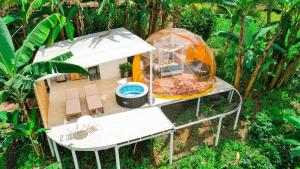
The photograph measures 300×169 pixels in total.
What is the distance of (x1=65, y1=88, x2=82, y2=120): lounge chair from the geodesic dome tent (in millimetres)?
2413

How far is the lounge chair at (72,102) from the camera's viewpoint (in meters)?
9.20

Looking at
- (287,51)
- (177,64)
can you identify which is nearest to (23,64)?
(177,64)

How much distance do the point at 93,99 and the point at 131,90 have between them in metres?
1.48

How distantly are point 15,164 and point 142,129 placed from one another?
14.5 ft

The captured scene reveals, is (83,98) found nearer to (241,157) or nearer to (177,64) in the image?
(177,64)

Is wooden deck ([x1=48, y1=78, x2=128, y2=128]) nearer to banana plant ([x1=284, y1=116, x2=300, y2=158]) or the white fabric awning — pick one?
the white fabric awning

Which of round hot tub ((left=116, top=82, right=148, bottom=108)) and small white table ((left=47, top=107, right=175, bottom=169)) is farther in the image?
round hot tub ((left=116, top=82, right=148, bottom=108))

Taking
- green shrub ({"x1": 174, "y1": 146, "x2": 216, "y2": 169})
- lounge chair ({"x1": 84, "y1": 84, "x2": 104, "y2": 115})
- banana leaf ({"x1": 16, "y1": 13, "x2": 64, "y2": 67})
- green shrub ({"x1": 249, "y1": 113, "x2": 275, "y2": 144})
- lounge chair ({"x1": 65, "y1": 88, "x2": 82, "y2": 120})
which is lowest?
green shrub ({"x1": 174, "y1": 146, "x2": 216, "y2": 169})

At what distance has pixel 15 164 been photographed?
9273 mm

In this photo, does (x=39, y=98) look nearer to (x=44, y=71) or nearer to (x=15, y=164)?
(x=44, y=71)

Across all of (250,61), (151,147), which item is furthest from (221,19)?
(151,147)

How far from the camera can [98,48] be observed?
31.8 feet

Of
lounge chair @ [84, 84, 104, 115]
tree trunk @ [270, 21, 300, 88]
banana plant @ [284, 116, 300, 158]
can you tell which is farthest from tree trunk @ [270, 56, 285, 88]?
lounge chair @ [84, 84, 104, 115]

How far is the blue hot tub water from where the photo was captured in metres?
10.2
